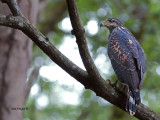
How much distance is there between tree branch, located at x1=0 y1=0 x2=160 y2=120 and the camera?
3934mm

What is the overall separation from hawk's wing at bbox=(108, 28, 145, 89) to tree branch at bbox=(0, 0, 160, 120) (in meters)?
0.37

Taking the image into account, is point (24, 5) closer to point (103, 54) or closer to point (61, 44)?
point (103, 54)

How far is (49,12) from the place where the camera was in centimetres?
1030

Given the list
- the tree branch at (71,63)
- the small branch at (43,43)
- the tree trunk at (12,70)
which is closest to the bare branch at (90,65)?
the tree branch at (71,63)

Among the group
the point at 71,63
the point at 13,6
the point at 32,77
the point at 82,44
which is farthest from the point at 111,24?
the point at 13,6

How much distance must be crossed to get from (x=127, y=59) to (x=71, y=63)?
1234 mm

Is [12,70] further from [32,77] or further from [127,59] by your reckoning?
[127,59]

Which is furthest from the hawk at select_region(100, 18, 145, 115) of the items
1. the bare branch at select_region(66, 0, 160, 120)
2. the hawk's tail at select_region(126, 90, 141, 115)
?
the bare branch at select_region(66, 0, 160, 120)

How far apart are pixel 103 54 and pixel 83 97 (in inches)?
67.8

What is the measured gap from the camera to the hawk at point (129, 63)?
4.80 meters

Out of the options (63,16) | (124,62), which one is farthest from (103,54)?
(124,62)

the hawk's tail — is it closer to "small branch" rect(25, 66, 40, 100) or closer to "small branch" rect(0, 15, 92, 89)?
"small branch" rect(0, 15, 92, 89)

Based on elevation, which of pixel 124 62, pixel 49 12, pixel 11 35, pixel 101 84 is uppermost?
pixel 49 12

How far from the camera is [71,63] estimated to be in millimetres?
4227
